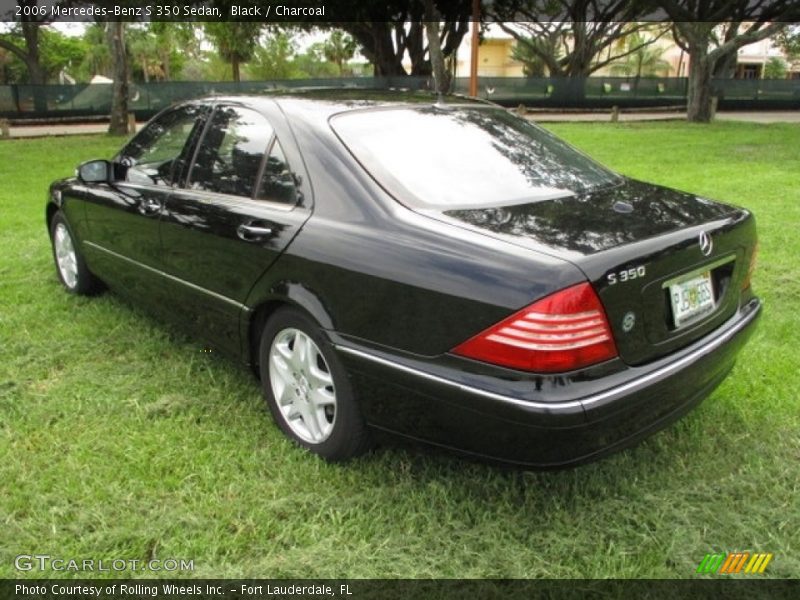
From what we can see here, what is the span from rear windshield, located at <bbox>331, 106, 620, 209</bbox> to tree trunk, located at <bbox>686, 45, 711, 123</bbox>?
69.3ft

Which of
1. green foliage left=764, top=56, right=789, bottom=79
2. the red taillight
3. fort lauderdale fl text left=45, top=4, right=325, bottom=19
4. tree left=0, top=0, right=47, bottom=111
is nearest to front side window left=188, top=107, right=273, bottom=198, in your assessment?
the red taillight

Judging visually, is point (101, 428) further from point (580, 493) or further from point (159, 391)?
point (580, 493)

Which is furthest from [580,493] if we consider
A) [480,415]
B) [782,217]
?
[782,217]

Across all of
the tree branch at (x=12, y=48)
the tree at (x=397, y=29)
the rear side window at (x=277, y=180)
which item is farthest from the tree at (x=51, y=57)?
the rear side window at (x=277, y=180)

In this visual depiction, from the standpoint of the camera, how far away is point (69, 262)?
16.0ft

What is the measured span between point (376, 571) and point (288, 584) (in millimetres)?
285

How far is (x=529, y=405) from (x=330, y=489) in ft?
3.18

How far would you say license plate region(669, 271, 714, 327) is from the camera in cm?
238

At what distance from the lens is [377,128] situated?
9.61 feet

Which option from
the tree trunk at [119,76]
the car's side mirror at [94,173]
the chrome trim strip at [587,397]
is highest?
the tree trunk at [119,76]

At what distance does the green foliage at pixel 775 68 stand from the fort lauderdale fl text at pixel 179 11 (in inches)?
1737

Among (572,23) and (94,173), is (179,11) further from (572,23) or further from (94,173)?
(572,23)

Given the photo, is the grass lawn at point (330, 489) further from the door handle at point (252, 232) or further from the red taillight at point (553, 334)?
the door handle at point (252, 232)

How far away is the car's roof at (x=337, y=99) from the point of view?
9.91 ft
